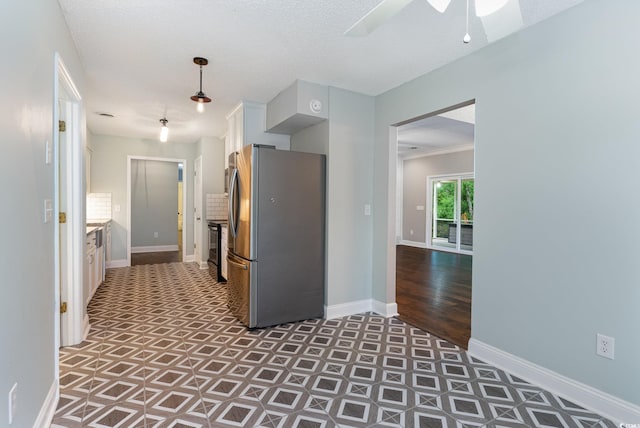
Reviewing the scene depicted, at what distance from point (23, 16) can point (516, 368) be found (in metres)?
3.51

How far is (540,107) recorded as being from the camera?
7.27 ft

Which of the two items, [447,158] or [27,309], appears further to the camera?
[447,158]

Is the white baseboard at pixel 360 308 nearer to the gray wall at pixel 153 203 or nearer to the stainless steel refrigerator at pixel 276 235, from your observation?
the stainless steel refrigerator at pixel 276 235

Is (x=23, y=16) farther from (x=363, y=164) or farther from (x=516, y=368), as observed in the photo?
(x=516, y=368)

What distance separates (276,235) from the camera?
321 cm

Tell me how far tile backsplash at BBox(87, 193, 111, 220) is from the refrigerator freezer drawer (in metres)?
3.77

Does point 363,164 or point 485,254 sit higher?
point 363,164

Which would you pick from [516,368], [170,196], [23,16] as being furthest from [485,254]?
Answer: [170,196]

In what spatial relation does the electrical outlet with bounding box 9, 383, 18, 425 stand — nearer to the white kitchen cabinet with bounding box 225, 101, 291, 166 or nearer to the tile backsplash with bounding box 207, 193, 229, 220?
the white kitchen cabinet with bounding box 225, 101, 291, 166

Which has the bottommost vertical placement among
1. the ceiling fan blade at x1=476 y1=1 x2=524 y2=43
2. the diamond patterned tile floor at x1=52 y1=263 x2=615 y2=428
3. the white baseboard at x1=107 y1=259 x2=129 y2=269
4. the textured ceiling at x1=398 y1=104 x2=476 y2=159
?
the diamond patterned tile floor at x1=52 y1=263 x2=615 y2=428

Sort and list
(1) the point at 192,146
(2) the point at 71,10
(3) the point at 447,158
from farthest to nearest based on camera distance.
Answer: (3) the point at 447,158, (1) the point at 192,146, (2) the point at 71,10

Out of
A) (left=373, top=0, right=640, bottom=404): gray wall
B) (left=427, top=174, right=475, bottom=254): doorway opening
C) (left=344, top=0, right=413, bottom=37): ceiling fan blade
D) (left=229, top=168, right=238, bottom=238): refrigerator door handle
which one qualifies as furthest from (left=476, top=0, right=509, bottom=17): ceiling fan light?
(left=427, top=174, right=475, bottom=254): doorway opening

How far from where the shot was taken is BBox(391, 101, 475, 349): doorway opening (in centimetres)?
379

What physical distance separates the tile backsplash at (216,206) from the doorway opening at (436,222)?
3227mm
